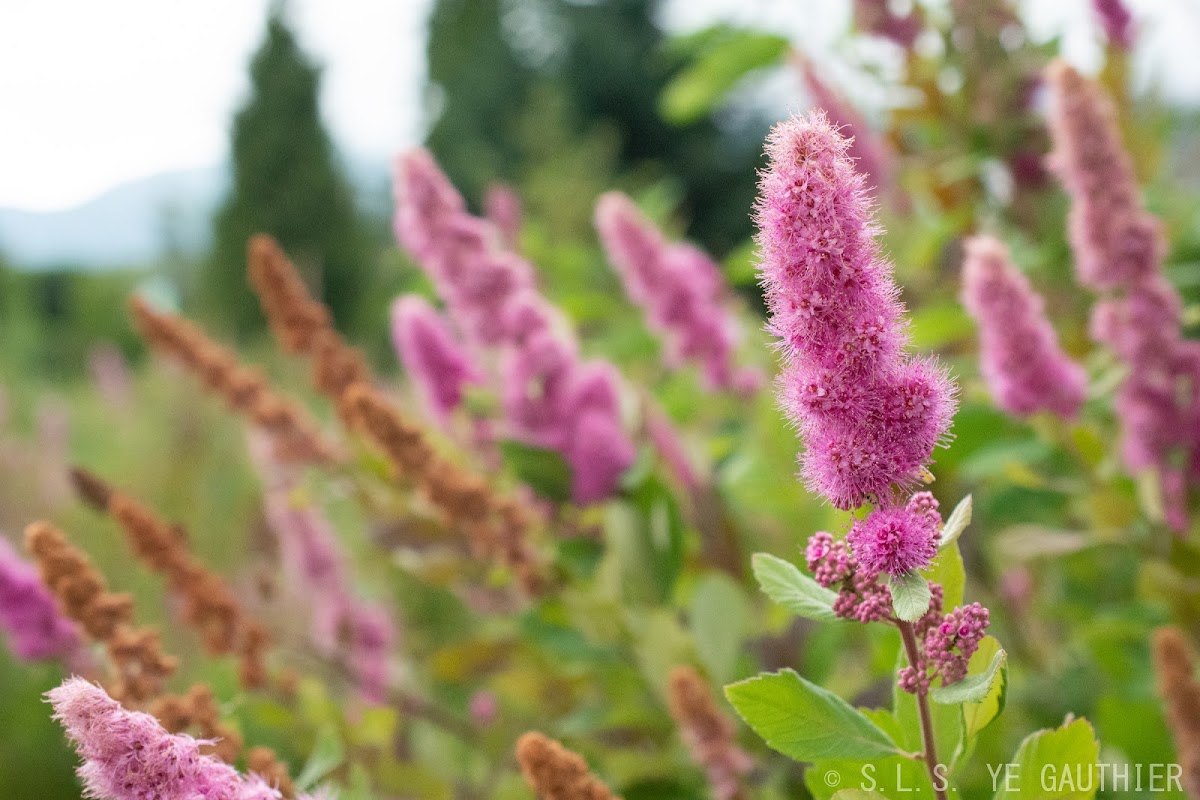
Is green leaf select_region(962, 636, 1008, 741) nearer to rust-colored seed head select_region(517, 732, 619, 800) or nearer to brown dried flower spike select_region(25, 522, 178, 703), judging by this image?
rust-colored seed head select_region(517, 732, 619, 800)

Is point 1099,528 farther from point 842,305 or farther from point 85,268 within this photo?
point 85,268

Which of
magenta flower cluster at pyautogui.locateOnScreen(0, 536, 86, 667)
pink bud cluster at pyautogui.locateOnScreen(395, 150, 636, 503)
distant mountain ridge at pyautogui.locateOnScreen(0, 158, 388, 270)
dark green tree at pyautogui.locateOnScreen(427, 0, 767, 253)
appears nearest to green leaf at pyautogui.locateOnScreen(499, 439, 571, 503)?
pink bud cluster at pyautogui.locateOnScreen(395, 150, 636, 503)

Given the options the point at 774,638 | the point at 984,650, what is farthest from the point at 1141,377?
the point at 984,650

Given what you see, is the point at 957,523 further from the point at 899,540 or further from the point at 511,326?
the point at 511,326

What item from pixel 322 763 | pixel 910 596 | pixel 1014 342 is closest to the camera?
pixel 910 596

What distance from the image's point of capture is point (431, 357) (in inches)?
41.4

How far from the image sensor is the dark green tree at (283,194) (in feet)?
37.0

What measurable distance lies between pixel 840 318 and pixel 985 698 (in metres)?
0.15

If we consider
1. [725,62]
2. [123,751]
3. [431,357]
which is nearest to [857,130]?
[725,62]

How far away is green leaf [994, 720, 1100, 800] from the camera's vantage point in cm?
38

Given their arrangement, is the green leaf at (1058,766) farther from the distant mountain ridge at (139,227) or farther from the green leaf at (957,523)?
the distant mountain ridge at (139,227)

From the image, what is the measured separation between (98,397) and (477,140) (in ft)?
16.0

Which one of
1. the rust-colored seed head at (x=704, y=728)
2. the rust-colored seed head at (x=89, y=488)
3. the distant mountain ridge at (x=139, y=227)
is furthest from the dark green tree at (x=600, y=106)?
the rust-colored seed head at (x=704, y=728)

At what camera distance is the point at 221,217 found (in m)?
11.5
